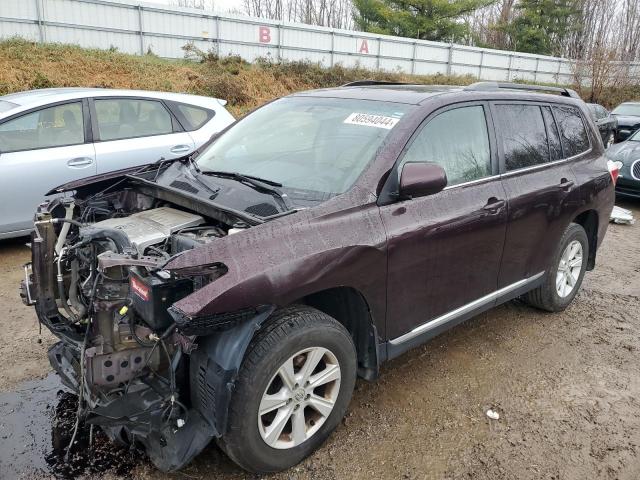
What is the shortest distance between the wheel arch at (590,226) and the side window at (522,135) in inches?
37.0

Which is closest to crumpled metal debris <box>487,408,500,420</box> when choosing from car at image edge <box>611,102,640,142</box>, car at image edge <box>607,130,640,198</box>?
car at image edge <box>607,130,640,198</box>

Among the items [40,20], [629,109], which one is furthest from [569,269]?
[40,20]

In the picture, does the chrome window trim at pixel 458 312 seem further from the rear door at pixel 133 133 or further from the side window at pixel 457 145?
the rear door at pixel 133 133

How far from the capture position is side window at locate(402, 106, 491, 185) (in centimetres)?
317

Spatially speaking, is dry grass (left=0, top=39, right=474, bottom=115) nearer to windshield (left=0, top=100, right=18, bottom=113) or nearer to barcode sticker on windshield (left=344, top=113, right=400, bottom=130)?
windshield (left=0, top=100, right=18, bottom=113)

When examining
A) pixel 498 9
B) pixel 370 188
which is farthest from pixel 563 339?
pixel 498 9

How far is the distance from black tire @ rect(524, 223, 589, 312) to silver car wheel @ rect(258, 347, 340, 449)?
8.02ft

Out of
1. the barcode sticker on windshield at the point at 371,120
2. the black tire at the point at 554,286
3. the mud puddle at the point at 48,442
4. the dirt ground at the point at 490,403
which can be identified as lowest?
the dirt ground at the point at 490,403

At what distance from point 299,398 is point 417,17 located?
31.1m

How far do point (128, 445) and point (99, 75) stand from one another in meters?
13.2

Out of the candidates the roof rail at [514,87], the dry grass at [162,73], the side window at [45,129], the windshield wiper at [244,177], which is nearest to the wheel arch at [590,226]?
the roof rail at [514,87]

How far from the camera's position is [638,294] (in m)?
5.27

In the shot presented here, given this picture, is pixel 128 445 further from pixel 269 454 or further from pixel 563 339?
pixel 563 339

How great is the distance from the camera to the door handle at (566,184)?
13.4ft
